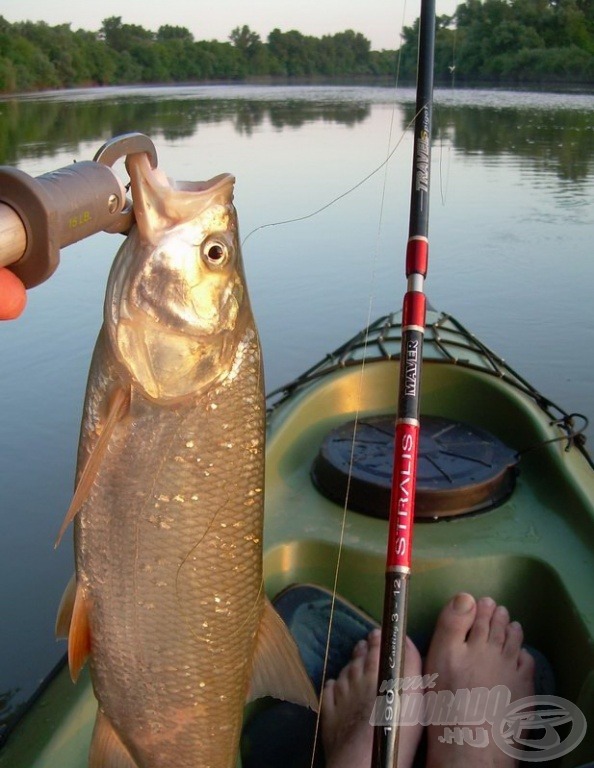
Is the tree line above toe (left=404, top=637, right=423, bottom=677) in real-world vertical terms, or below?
above

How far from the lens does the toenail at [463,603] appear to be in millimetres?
2758

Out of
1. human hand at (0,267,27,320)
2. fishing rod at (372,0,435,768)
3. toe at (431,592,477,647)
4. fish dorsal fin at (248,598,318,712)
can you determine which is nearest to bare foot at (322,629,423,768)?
toe at (431,592,477,647)

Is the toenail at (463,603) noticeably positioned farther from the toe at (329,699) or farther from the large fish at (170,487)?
the large fish at (170,487)

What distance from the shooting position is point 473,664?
2639 millimetres

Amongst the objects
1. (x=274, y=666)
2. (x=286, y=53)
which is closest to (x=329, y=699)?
(x=274, y=666)

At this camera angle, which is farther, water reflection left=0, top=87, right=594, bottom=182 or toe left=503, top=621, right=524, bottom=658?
water reflection left=0, top=87, right=594, bottom=182

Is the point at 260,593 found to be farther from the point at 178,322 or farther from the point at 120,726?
the point at 178,322

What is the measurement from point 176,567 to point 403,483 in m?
0.79

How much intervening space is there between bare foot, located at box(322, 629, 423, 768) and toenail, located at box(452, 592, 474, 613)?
0.66 ft

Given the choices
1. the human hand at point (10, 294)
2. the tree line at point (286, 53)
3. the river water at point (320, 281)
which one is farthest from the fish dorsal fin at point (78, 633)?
the tree line at point (286, 53)

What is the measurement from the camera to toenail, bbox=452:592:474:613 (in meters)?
2.76

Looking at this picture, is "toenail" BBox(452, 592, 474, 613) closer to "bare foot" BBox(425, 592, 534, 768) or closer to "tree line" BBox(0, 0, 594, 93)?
"bare foot" BBox(425, 592, 534, 768)

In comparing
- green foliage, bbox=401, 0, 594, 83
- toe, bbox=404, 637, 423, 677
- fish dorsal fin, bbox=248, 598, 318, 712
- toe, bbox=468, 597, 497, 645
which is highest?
green foliage, bbox=401, 0, 594, 83

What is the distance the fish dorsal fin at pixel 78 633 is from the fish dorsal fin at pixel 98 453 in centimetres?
17
